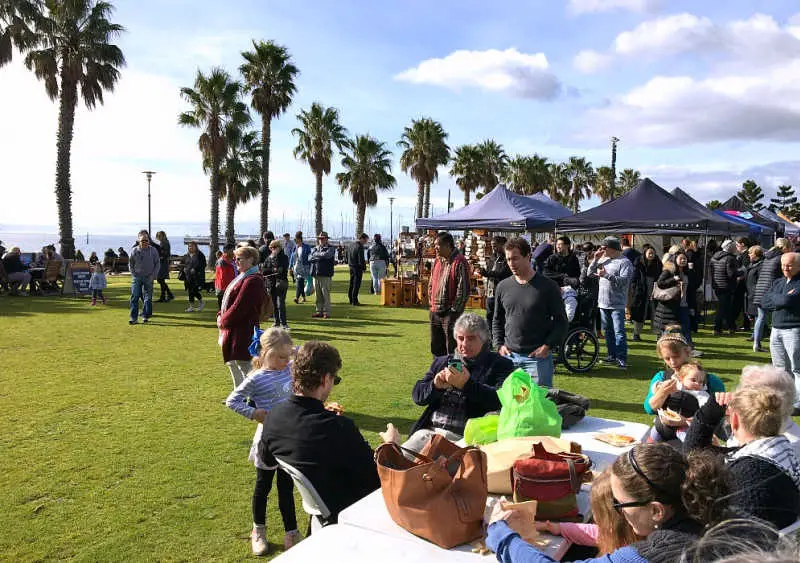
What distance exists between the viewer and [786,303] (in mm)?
6371

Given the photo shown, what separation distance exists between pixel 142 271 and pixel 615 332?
8.71 meters

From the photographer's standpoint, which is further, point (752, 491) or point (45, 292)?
point (45, 292)

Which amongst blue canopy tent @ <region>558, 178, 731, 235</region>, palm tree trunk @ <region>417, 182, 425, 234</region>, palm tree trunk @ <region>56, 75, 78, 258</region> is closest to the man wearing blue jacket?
blue canopy tent @ <region>558, 178, 731, 235</region>

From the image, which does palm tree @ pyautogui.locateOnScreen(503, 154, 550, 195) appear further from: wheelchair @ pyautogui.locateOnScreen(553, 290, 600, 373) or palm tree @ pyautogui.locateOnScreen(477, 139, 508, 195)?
wheelchair @ pyautogui.locateOnScreen(553, 290, 600, 373)

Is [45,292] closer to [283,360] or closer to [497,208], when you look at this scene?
[497,208]

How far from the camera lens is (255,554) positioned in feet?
11.0

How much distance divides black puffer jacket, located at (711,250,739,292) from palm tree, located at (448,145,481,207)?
36.3 meters

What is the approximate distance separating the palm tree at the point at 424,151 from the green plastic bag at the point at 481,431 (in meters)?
39.4

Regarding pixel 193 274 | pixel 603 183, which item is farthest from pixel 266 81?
pixel 603 183

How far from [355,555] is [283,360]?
2.06 metres

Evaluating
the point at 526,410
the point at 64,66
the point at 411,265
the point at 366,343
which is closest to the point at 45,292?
the point at 64,66

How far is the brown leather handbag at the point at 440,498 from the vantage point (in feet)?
7.28

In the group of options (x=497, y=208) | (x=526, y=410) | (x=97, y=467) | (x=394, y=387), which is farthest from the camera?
(x=497, y=208)

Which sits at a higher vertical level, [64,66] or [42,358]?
[64,66]
